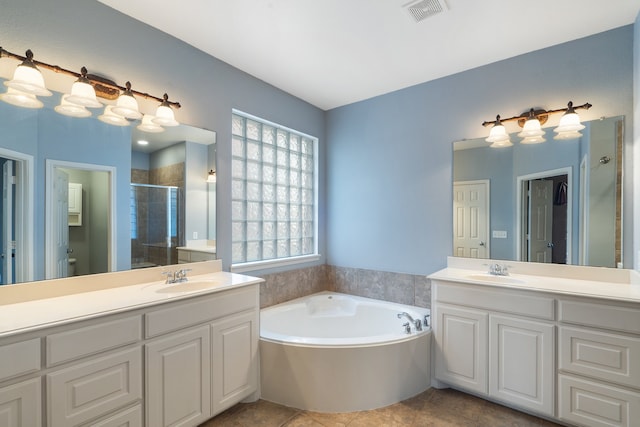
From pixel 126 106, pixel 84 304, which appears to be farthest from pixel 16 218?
pixel 126 106

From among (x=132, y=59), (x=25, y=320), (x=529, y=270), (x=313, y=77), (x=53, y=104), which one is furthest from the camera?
(x=313, y=77)

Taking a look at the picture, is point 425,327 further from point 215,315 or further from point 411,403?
point 215,315

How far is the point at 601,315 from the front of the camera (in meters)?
1.68

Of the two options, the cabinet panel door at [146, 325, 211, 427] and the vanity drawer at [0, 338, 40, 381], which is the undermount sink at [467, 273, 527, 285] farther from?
the vanity drawer at [0, 338, 40, 381]

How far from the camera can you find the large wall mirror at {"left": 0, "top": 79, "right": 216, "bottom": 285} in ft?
5.00

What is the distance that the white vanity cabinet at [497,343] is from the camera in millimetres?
1844

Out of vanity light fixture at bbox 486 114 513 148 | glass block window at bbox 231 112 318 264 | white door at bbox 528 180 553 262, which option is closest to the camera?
white door at bbox 528 180 553 262

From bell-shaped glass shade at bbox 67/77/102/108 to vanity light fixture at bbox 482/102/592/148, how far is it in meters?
2.84

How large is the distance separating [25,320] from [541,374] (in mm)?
2761

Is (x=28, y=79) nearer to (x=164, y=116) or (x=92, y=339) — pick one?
(x=164, y=116)

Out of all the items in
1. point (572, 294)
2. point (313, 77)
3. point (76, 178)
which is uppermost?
point (313, 77)

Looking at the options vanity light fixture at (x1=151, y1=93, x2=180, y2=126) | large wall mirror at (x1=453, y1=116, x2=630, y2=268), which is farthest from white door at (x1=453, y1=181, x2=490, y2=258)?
vanity light fixture at (x1=151, y1=93, x2=180, y2=126)

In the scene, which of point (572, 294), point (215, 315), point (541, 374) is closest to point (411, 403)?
point (541, 374)

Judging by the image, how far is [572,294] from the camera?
1.75 metres
